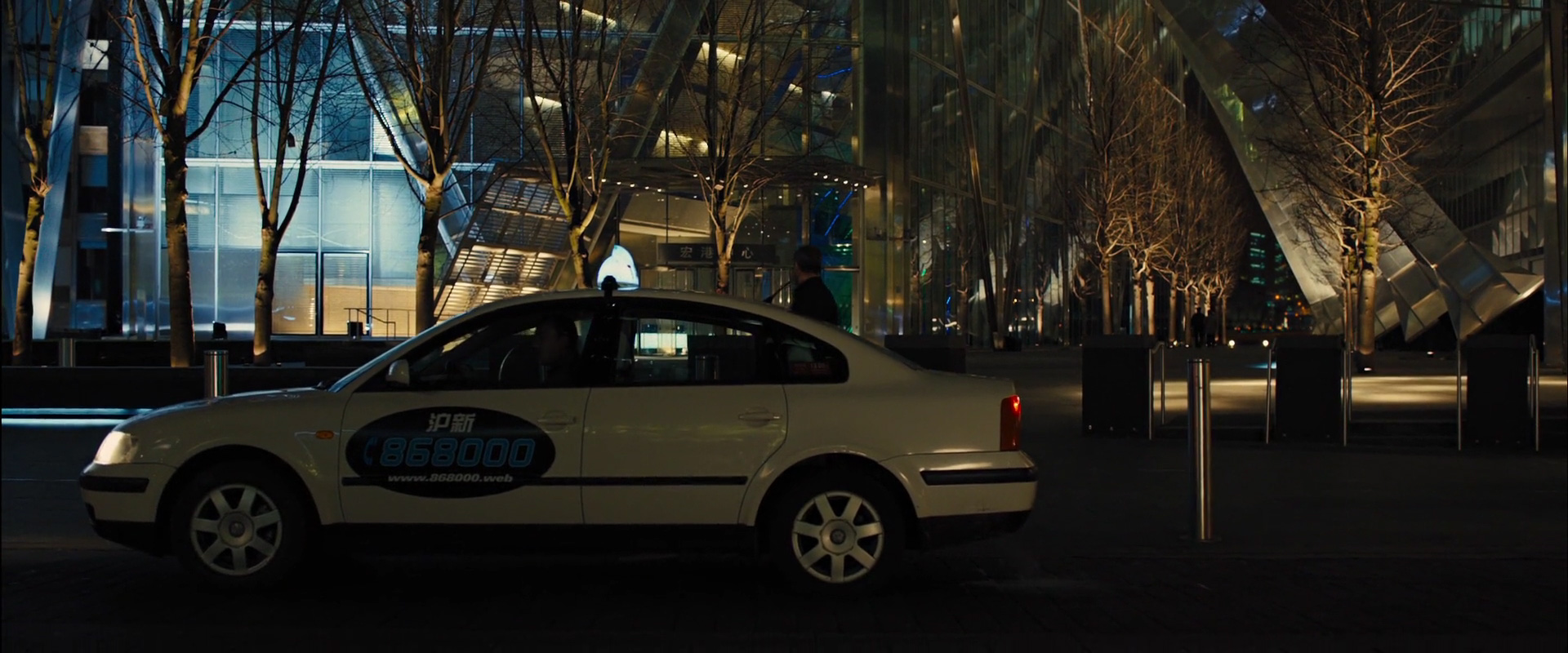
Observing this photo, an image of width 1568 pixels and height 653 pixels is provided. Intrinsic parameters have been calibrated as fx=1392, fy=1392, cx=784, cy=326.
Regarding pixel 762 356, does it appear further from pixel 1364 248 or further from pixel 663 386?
pixel 1364 248

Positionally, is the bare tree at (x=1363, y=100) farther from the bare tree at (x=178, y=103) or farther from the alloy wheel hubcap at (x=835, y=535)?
the alloy wheel hubcap at (x=835, y=535)

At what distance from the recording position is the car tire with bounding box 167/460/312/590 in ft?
22.6

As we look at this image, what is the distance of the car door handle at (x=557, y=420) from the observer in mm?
6844

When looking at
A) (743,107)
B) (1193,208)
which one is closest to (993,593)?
(743,107)

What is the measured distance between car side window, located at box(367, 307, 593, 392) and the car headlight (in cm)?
122

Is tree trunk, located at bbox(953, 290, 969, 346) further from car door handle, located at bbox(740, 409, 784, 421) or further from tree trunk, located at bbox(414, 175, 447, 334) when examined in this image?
car door handle, located at bbox(740, 409, 784, 421)

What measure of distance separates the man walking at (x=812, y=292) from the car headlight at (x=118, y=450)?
387cm

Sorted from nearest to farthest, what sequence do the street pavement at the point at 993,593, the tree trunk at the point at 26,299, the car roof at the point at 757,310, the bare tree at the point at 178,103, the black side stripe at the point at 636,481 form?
the street pavement at the point at 993,593 → the black side stripe at the point at 636,481 → the car roof at the point at 757,310 → the bare tree at the point at 178,103 → the tree trunk at the point at 26,299

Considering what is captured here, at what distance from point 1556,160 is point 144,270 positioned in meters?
36.8

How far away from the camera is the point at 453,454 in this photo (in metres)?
6.86

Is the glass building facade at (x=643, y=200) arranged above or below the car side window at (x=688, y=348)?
above

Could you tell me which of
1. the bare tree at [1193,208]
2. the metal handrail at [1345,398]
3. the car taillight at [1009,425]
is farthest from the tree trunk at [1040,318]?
the car taillight at [1009,425]

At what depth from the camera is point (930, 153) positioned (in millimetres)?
46219

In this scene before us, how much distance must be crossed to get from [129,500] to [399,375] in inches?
58.5
